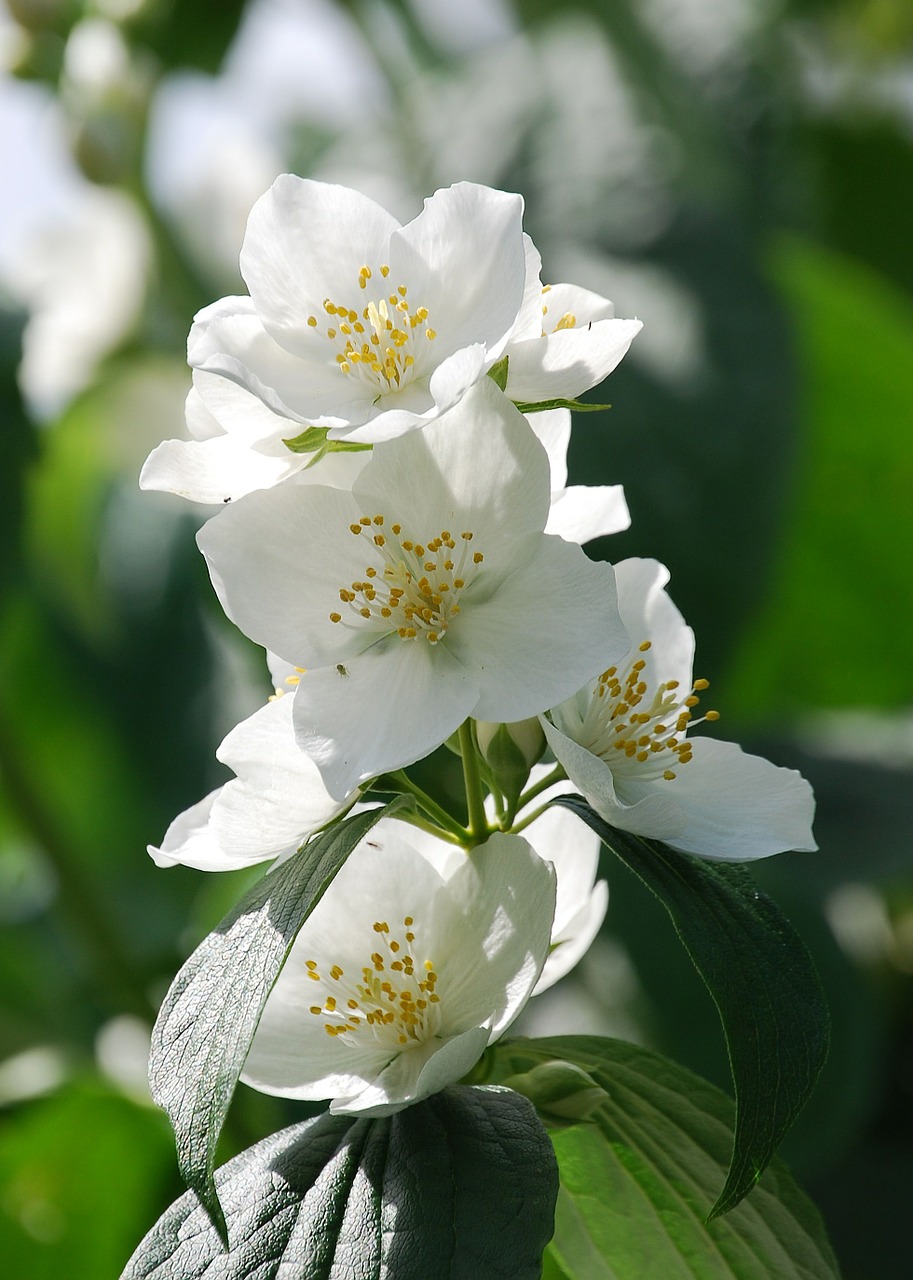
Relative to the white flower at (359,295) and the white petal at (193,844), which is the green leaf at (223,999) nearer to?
the white petal at (193,844)

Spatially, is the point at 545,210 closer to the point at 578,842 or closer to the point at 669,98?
the point at 669,98

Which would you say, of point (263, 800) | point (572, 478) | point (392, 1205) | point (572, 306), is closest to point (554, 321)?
point (572, 306)

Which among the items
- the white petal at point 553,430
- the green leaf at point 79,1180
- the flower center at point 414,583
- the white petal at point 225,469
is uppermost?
the white petal at point 225,469

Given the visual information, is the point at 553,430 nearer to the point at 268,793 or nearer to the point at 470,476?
the point at 470,476

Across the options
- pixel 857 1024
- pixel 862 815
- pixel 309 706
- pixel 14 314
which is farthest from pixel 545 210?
pixel 309 706

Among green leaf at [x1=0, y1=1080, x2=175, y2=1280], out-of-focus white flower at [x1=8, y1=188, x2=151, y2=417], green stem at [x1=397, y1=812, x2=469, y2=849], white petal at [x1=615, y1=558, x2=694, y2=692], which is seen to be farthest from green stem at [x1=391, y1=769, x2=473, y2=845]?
out-of-focus white flower at [x1=8, y1=188, x2=151, y2=417]

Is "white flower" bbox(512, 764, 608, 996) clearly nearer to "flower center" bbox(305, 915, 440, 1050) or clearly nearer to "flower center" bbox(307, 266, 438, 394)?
"flower center" bbox(305, 915, 440, 1050)

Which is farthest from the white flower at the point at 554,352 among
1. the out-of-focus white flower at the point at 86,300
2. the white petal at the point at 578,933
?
the out-of-focus white flower at the point at 86,300
